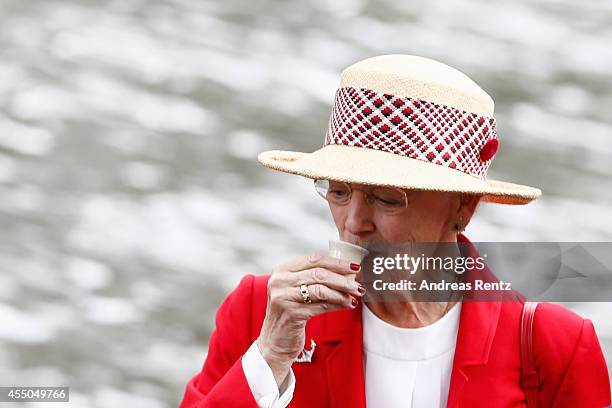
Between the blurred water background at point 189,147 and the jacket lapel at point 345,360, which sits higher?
the blurred water background at point 189,147

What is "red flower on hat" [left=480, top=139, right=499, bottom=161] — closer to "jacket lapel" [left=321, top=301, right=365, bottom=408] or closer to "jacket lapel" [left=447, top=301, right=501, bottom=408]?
"jacket lapel" [left=447, top=301, right=501, bottom=408]

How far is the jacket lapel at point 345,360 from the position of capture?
2898mm

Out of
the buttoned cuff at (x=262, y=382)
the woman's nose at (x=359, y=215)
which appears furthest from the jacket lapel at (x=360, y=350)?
the woman's nose at (x=359, y=215)

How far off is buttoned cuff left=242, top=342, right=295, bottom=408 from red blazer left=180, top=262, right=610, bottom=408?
0.05 ft

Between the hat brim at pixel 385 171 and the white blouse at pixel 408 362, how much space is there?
1.09 ft

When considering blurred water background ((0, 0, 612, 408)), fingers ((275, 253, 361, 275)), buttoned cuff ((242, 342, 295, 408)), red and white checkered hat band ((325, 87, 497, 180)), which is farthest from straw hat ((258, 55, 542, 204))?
A: blurred water background ((0, 0, 612, 408))

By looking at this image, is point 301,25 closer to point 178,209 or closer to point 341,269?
point 178,209

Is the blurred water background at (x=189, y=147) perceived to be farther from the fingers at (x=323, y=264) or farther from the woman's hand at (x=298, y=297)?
the fingers at (x=323, y=264)

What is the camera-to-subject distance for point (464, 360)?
288 cm

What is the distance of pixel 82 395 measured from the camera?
214 inches

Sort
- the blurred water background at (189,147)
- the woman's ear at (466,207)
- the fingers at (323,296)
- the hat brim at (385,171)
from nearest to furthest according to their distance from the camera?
1. the fingers at (323,296)
2. the hat brim at (385,171)
3. the woman's ear at (466,207)
4. the blurred water background at (189,147)

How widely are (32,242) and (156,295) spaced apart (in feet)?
2.39

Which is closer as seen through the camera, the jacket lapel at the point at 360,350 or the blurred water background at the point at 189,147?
the jacket lapel at the point at 360,350

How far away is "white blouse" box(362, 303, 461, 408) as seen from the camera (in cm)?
292
